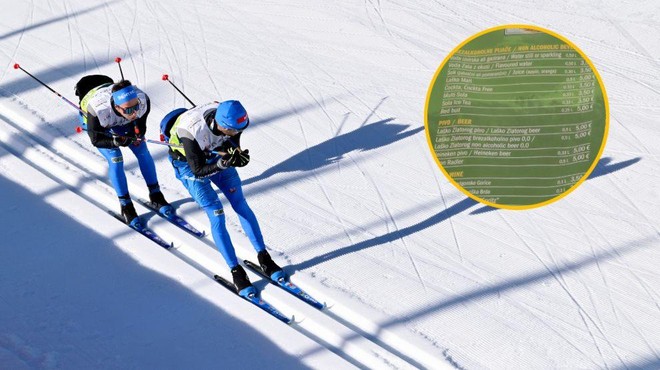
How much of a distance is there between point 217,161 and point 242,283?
1.00 m

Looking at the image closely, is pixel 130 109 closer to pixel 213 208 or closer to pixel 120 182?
pixel 120 182

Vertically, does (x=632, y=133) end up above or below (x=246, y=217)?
above

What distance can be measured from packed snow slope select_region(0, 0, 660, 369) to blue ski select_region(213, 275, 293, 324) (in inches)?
4.2

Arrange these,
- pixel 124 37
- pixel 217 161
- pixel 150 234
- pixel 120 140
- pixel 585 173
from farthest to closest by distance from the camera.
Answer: pixel 124 37
pixel 585 173
pixel 150 234
pixel 120 140
pixel 217 161

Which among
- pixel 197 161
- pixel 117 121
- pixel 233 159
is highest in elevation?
pixel 233 159

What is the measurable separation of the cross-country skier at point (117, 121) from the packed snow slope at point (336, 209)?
1.32 ft

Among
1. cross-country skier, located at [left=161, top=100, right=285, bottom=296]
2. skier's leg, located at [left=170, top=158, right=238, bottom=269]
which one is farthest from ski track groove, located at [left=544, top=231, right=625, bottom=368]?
skier's leg, located at [left=170, top=158, right=238, bottom=269]

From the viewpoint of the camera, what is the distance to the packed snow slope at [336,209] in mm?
6516

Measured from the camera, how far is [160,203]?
7.93m

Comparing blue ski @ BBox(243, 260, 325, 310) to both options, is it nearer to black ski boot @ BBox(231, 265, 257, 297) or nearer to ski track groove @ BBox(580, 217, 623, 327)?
black ski boot @ BBox(231, 265, 257, 297)

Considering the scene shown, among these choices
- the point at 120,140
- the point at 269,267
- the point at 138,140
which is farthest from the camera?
the point at 138,140

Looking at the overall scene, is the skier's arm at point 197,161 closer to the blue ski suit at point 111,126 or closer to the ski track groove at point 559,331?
the blue ski suit at point 111,126

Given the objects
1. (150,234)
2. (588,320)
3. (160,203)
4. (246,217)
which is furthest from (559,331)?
(160,203)

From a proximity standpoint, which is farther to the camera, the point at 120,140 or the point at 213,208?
the point at 120,140
